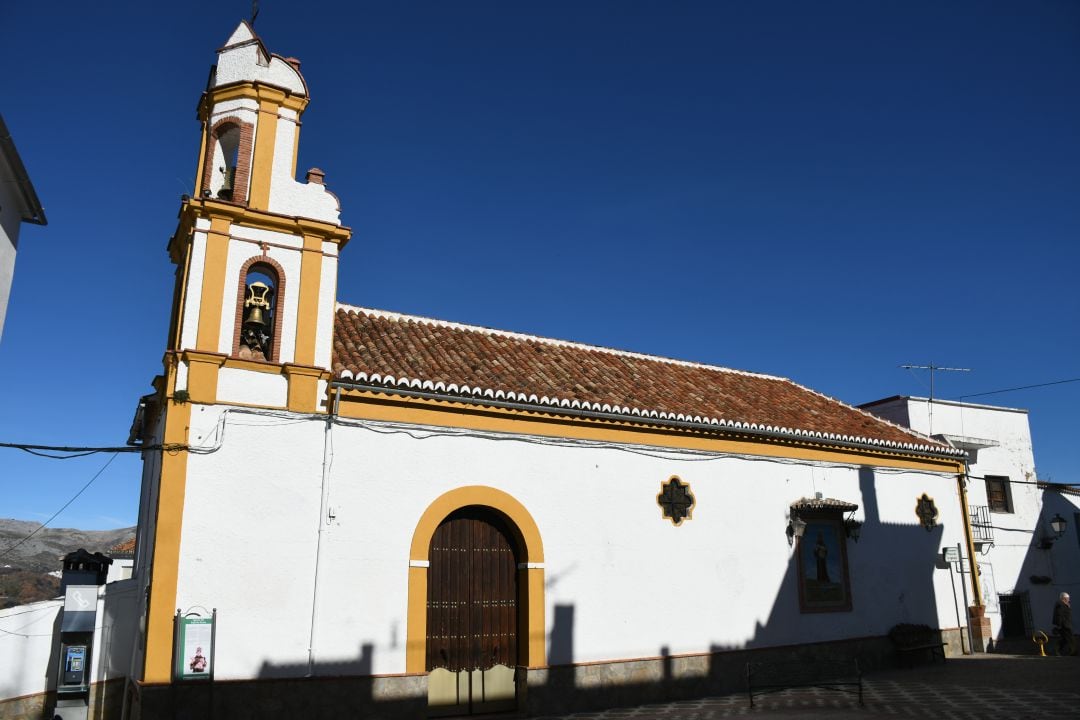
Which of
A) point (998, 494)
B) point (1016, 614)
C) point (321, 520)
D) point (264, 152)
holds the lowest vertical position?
point (1016, 614)

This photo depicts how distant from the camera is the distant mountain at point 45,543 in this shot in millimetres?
33812

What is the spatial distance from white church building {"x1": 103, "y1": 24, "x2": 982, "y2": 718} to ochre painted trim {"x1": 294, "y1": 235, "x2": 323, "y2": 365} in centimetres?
3

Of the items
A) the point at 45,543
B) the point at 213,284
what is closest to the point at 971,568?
the point at 213,284

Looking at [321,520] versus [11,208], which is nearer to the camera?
[321,520]

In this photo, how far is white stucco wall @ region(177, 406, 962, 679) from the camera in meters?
9.05

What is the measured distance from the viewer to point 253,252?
33.2 ft

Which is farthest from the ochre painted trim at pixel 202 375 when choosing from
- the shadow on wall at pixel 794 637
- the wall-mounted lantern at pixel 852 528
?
the wall-mounted lantern at pixel 852 528

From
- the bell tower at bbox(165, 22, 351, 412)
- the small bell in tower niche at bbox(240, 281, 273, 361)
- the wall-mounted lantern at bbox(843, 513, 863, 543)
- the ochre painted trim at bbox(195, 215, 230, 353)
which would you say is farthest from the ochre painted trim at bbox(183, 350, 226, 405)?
the wall-mounted lantern at bbox(843, 513, 863, 543)

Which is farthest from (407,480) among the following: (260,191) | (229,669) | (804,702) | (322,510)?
(804,702)

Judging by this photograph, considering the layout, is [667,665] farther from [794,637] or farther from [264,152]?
[264,152]

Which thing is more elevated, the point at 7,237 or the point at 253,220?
the point at 253,220

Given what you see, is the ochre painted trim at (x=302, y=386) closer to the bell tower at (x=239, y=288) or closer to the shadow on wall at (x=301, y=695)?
the bell tower at (x=239, y=288)

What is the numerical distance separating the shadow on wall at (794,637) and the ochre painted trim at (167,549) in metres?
4.37

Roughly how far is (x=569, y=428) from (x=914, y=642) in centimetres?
755
